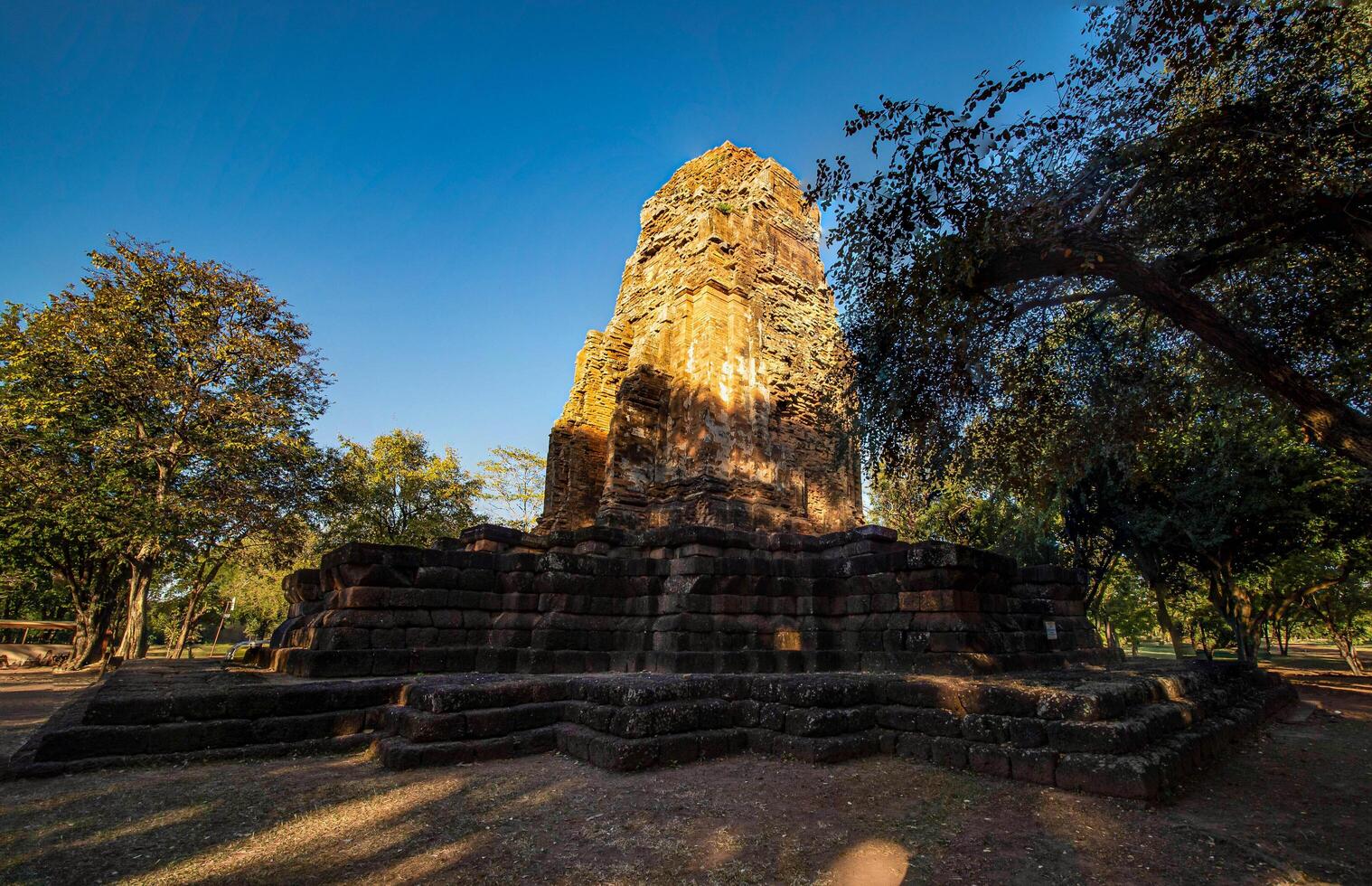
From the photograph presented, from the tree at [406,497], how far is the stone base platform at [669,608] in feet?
67.1

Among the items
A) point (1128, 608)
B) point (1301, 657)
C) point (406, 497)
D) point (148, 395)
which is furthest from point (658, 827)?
point (1301, 657)

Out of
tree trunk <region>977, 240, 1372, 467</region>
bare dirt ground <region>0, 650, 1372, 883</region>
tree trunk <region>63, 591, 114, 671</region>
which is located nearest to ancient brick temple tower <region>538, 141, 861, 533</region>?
tree trunk <region>977, 240, 1372, 467</region>

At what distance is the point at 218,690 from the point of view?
4906mm

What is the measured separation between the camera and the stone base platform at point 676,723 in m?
4.13

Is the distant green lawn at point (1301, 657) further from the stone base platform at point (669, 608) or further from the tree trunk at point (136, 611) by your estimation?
the tree trunk at point (136, 611)

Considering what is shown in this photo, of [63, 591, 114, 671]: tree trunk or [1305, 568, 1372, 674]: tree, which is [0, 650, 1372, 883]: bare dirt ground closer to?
[63, 591, 114, 671]: tree trunk

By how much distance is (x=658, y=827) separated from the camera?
3.33 metres

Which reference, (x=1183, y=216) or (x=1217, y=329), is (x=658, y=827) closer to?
→ (x=1217, y=329)

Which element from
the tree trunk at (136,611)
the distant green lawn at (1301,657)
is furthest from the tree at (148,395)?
the distant green lawn at (1301,657)

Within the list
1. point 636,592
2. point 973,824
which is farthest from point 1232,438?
point 973,824

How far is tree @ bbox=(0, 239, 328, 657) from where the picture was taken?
578 inches

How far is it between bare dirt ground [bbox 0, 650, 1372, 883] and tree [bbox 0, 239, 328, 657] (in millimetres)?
14248

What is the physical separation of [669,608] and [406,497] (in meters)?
25.5

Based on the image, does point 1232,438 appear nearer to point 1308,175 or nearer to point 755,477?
point 1308,175
